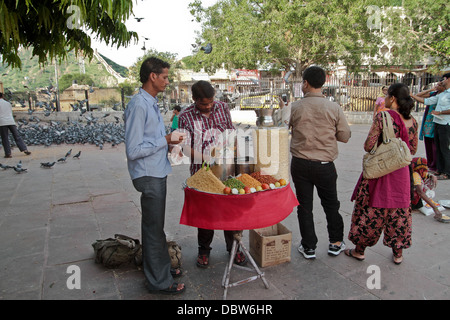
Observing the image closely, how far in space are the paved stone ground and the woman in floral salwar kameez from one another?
0.29 m

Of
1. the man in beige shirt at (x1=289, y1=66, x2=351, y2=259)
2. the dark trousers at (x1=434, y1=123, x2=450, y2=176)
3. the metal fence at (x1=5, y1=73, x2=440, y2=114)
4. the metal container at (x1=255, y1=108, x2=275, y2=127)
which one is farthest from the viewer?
the metal fence at (x1=5, y1=73, x2=440, y2=114)

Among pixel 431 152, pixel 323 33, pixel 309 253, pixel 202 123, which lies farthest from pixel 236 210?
pixel 323 33

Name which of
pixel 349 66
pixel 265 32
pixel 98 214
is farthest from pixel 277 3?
pixel 98 214

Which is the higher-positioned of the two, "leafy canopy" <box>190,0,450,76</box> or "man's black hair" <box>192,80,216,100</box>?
"leafy canopy" <box>190,0,450,76</box>

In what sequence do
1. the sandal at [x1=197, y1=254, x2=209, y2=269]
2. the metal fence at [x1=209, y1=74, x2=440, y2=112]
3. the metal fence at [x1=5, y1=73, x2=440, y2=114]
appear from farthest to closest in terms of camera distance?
the metal fence at [x1=209, y1=74, x2=440, y2=112], the metal fence at [x1=5, y1=73, x2=440, y2=114], the sandal at [x1=197, y1=254, x2=209, y2=269]

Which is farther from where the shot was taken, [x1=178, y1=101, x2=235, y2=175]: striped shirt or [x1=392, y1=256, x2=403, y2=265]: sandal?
[x1=392, y1=256, x2=403, y2=265]: sandal

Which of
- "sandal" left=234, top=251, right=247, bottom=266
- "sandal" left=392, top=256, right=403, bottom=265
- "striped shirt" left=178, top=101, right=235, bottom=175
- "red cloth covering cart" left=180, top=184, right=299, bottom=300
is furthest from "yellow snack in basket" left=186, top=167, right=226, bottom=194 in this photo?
"sandal" left=392, top=256, right=403, bottom=265

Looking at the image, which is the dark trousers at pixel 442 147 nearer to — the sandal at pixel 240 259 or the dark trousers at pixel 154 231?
the sandal at pixel 240 259

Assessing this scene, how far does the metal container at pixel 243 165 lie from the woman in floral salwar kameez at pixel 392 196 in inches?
45.8

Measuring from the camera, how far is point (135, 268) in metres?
3.15

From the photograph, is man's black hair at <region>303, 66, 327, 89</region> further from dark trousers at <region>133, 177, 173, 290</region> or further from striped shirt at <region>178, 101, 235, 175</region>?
dark trousers at <region>133, 177, 173, 290</region>

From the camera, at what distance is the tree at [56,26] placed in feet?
7.68

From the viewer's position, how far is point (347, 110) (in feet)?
57.7

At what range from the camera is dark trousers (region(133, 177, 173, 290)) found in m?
2.54
